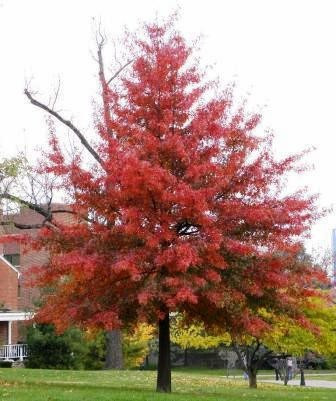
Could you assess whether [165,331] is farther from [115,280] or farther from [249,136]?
[249,136]

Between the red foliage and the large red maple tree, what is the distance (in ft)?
0.09

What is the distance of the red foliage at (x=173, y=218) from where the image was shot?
1254cm

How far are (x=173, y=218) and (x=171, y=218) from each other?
79 millimetres

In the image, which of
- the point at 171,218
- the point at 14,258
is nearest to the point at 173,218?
the point at 171,218

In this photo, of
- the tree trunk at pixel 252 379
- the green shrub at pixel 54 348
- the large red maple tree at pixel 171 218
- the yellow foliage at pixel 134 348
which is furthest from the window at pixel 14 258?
the large red maple tree at pixel 171 218

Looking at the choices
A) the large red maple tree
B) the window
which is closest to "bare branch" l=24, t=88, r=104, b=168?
the large red maple tree

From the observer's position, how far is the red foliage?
1254cm

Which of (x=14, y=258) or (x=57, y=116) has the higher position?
(x=57, y=116)

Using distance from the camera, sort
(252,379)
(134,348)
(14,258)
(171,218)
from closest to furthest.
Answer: (171,218) → (252,379) → (134,348) → (14,258)

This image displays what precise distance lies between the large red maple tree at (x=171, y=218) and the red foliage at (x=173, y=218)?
0.03m

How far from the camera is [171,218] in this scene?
12.9m

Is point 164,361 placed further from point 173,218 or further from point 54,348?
point 54,348

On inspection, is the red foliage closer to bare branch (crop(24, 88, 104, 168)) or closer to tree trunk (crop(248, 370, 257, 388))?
tree trunk (crop(248, 370, 257, 388))

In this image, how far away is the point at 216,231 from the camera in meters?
12.6
